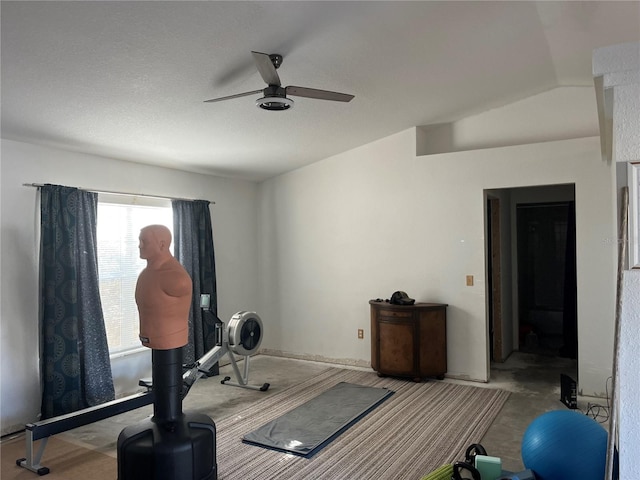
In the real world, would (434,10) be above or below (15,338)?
above

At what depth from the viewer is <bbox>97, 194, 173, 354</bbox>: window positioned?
453 cm

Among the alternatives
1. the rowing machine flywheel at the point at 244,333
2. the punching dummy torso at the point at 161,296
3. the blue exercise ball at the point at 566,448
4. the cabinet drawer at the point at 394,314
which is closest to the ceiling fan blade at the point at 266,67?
the punching dummy torso at the point at 161,296

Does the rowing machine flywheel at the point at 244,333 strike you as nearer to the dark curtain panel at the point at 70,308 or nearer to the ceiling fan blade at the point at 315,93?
the dark curtain panel at the point at 70,308

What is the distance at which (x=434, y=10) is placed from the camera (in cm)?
290

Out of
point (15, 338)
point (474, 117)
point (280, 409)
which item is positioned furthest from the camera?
point (474, 117)

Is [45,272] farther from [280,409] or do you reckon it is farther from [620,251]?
[620,251]

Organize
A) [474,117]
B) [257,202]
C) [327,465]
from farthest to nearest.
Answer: [257,202] → [474,117] → [327,465]

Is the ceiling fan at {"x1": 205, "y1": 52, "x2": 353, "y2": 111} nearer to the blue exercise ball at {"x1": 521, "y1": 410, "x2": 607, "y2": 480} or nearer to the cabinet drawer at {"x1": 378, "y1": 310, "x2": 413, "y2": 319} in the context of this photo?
the blue exercise ball at {"x1": 521, "y1": 410, "x2": 607, "y2": 480}

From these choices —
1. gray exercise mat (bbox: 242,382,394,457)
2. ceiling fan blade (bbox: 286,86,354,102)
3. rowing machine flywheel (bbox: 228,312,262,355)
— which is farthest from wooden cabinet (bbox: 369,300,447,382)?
ceiling fan blade (bbox: 286,86,354,102)

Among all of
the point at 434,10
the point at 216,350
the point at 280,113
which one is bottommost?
the point at 216,350

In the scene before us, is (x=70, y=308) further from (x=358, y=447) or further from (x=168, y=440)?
(x=358, y=447)

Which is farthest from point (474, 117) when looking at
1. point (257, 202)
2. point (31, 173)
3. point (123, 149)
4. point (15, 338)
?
point (15, 338)

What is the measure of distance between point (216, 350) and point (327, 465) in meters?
1.86

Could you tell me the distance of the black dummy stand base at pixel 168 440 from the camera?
229cm
